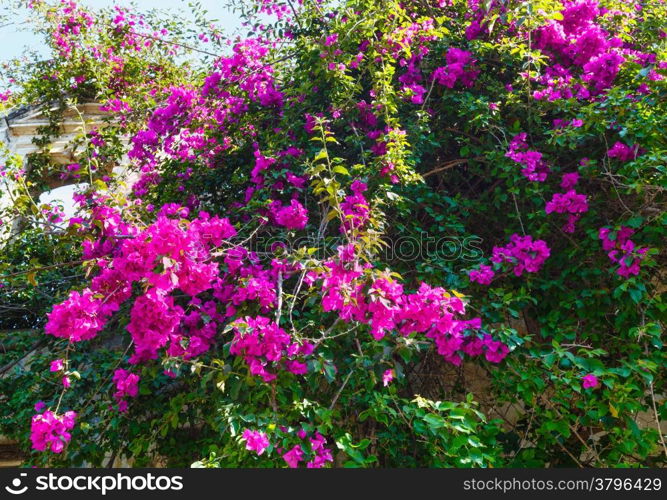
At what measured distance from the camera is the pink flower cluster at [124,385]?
8.91 ft

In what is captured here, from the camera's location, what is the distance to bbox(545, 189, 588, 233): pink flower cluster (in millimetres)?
2688

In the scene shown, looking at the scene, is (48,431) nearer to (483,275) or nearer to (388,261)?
(388,261)

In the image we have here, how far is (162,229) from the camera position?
207 centimetres

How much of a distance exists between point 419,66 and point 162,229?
201 centimetres

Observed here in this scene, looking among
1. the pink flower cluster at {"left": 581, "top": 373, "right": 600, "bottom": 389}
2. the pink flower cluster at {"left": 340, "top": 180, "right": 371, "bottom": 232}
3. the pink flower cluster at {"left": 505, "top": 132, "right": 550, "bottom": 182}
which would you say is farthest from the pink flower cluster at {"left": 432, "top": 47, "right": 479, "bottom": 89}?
the pink flower cluster at {"left": 581, "top": 373, "right": 600, "bottom": 389}

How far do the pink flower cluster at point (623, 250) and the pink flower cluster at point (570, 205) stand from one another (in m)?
0.18

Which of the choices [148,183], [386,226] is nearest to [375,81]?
[386,226]

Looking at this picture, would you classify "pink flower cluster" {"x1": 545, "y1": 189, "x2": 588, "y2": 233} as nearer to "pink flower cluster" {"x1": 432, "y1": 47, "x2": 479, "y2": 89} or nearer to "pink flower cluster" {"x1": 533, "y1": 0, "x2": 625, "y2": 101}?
"pink flower cluster" {"x1": 533, "y1": 0, "x2": 625, "y2": 101}

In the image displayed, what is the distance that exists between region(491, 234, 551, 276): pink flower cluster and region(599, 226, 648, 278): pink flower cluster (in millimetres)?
267

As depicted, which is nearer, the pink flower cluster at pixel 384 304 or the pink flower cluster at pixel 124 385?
the pink flower cluster at pixel 384 304

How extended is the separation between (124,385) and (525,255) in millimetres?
2118

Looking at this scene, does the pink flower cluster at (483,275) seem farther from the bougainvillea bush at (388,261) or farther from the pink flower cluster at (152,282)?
the pink flower cluster at (152,282)

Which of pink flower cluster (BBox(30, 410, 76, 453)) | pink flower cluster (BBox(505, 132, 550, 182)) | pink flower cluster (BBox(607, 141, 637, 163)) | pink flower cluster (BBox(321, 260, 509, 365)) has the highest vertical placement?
pink flower cluster (BBox(607, 141, 637, 163))

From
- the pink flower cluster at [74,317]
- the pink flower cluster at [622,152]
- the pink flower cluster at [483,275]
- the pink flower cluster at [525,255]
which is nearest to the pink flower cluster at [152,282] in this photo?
the pink flower cluster at [74,317]
